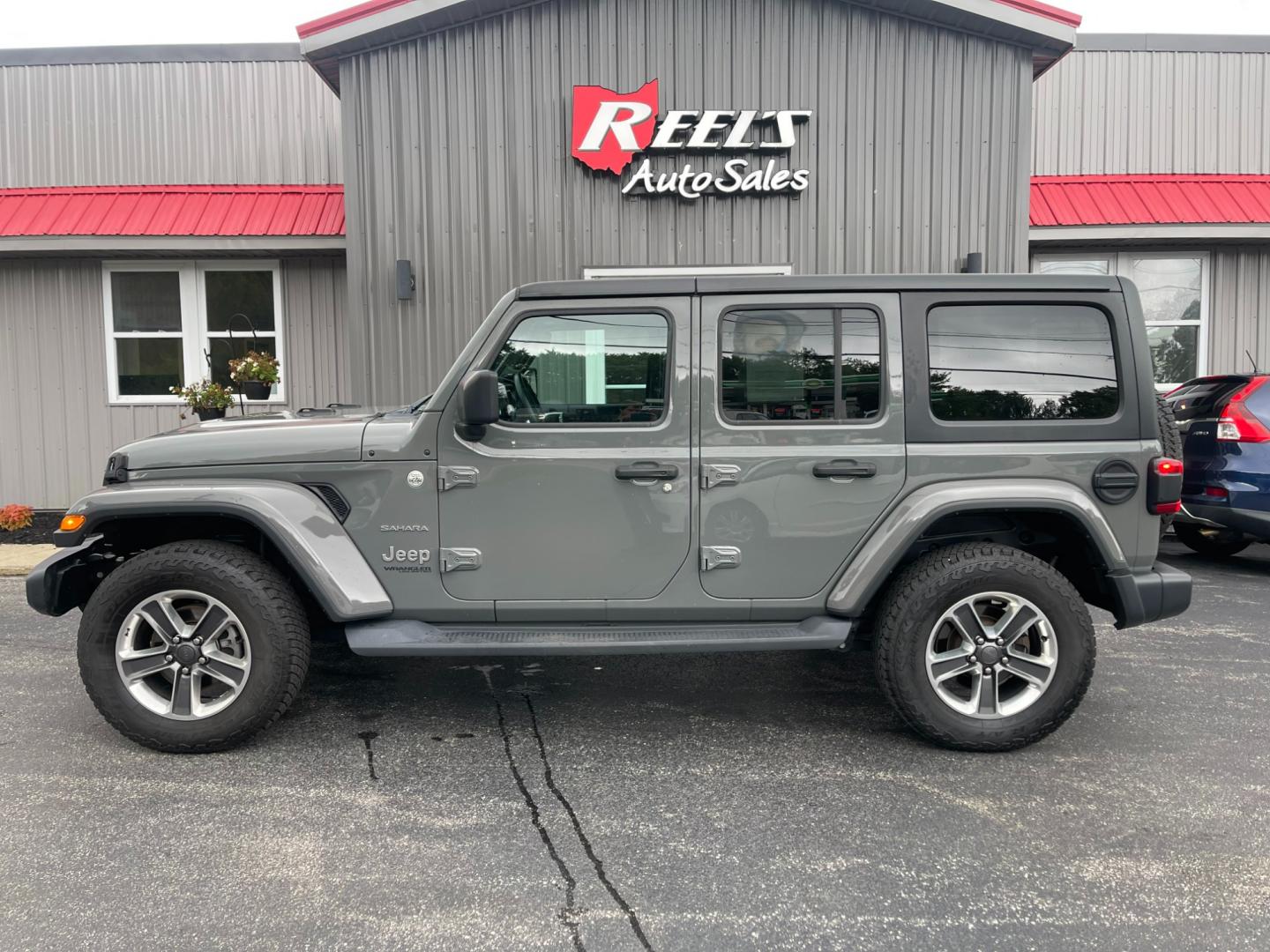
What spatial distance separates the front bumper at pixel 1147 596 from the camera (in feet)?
12.0

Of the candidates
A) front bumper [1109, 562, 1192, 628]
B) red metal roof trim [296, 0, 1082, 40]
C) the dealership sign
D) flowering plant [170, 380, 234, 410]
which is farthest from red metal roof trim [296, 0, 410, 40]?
Answer: front bumper [1109, 562, 1192, 628]

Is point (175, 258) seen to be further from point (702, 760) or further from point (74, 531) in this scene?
point (702, 760)

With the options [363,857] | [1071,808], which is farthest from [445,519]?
[1071,808]

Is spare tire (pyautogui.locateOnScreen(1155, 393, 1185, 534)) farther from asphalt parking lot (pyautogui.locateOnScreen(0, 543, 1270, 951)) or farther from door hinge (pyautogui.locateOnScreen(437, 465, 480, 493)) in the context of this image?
door hinge (pyautogui.locateOnScreen(437, 465, 480, 493))

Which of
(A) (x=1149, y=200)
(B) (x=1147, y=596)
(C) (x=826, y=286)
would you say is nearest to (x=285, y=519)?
(C) (x=826, y=286)

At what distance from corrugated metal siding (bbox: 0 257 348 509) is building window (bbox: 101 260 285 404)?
0.13 metres

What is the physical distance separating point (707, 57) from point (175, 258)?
20.2 feet

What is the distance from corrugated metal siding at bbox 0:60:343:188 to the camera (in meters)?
10.4

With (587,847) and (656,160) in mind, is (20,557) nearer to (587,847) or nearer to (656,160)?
(656,160)

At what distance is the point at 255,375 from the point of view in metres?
8.61

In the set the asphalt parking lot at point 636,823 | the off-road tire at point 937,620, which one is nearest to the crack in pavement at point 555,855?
the asphalt parking lot at point 636,823

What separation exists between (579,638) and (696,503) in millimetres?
737

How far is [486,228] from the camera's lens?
8.43 metres

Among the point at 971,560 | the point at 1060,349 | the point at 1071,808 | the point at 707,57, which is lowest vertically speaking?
the point at 1071,808
